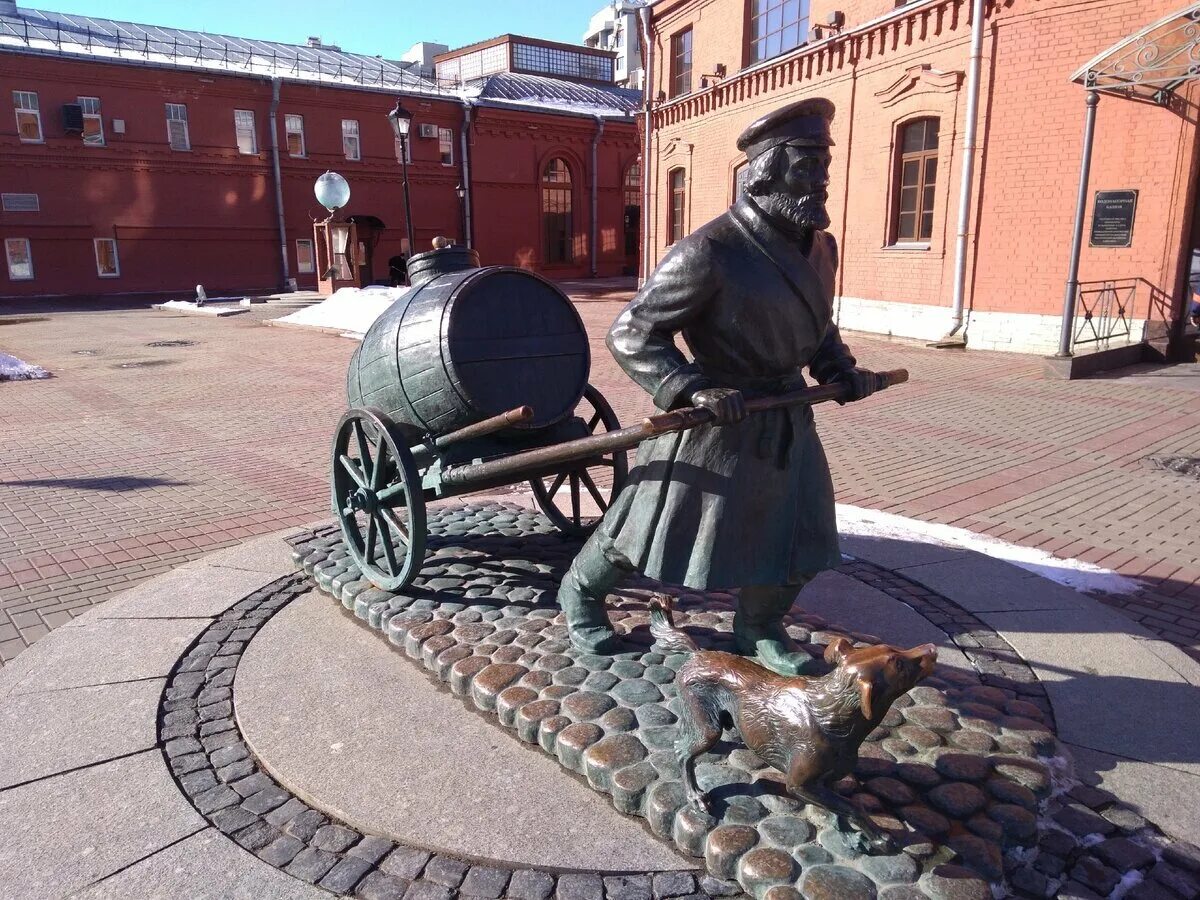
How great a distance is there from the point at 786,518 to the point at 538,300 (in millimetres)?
1617

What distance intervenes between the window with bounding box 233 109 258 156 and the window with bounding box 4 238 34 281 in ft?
22.6

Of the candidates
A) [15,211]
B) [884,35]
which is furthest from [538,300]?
A: [15,211]

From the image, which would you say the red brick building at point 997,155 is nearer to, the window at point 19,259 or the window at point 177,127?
the window at point 177,127

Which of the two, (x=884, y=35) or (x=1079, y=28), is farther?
(x=884, y=35)

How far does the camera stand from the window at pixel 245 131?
1098 inches

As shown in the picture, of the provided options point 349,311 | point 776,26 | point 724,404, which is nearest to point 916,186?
point 776,26

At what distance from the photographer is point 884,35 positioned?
14594mm

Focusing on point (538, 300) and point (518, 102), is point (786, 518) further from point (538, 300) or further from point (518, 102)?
point (518, 102)

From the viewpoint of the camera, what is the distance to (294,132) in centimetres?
2886

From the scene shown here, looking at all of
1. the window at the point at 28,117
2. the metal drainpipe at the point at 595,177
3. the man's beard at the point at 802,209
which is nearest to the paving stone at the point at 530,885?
the man's beard at the point at 802,209

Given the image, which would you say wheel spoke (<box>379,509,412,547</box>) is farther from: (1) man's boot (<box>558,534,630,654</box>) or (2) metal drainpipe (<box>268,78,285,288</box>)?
(2) metal drainpipe (<box>268,78,285,288</box>)

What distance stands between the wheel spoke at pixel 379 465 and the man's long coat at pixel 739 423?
4.45 ft

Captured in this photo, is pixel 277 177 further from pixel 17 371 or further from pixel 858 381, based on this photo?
pixel 858 381

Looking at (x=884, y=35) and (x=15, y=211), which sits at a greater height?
(x=884, y=35)
